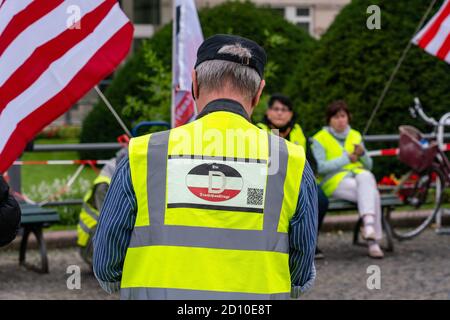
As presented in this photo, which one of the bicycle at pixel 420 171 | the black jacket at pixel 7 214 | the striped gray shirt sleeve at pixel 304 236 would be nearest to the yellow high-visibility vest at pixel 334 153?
the bicycle at pixel 420 171

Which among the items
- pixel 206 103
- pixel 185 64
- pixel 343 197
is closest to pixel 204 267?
pixel 206 103

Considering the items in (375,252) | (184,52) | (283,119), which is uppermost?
(184,52)

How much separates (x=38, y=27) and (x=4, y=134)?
581 mm

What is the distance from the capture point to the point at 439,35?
779cm

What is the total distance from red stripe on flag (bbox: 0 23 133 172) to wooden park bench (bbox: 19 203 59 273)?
3347 mm

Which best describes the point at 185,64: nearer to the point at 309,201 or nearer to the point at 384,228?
the point at 384,228

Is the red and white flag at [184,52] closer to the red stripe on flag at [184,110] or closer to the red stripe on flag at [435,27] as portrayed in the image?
the red stripe on flag at [184,110]

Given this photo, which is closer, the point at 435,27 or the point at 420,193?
the point at 435,27

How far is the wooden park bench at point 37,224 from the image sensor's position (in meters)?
8.09

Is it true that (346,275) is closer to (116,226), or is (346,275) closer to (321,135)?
(321,135)

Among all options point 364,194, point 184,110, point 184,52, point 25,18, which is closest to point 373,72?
point 364,194

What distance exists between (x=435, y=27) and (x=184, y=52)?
2.00 meters

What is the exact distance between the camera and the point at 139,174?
284 cm

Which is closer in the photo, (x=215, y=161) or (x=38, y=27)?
(x=215, y=161)
